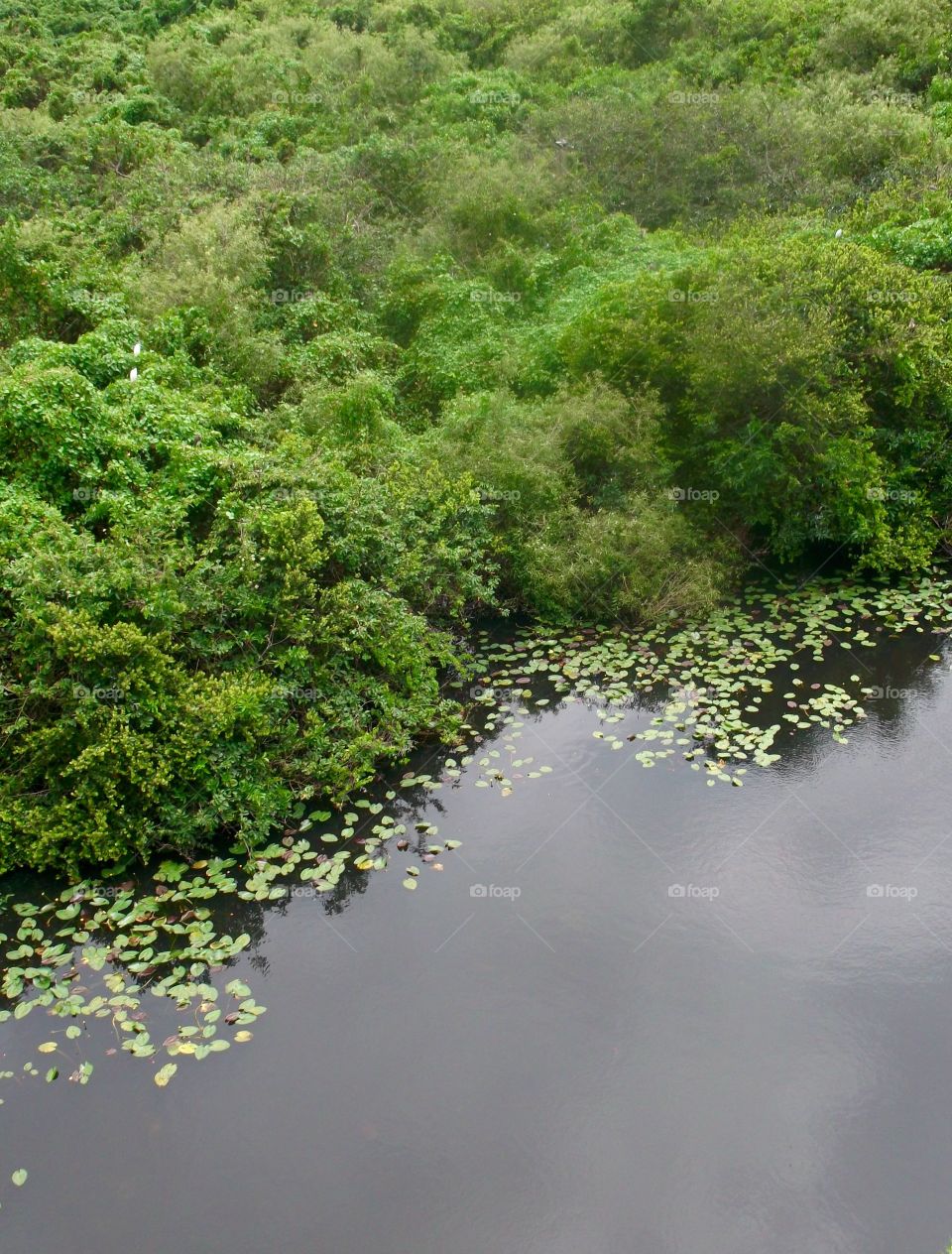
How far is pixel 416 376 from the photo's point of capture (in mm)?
15250

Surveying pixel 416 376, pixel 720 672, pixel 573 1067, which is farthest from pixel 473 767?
pixel 416 376

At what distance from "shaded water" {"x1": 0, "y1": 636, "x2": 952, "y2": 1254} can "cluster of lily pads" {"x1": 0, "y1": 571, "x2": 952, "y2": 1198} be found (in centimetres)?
24

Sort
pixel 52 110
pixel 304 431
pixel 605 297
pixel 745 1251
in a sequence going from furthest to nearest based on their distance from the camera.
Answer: pixel 52 110 → pixel 605 297 → pixel 304 431 → pixel 745 1251

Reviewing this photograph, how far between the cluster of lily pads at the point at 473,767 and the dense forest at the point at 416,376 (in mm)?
410

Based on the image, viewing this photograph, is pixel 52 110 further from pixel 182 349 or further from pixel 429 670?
pixel 429 670

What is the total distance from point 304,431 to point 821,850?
816 cm

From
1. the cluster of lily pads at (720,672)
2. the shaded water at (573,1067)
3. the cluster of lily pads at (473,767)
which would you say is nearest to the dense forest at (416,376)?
the cluster of lily pads at (473,767)

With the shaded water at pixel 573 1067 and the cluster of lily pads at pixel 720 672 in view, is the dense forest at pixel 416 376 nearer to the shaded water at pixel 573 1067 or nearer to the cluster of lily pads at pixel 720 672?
the cluster of lily pads at pixel 720 672

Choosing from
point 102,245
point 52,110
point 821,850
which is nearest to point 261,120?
point 52,110

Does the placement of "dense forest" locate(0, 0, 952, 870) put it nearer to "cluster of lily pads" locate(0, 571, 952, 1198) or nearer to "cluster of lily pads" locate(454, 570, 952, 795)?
"cluster of lily pads" locate(0, 571, 952, 1198)

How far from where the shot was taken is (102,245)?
673 inches

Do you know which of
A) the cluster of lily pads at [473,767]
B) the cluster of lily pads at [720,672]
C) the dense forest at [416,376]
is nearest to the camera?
the cluster of lily pads at [473,767]

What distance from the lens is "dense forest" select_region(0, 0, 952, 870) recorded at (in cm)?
856

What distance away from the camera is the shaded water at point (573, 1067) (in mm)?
5730
